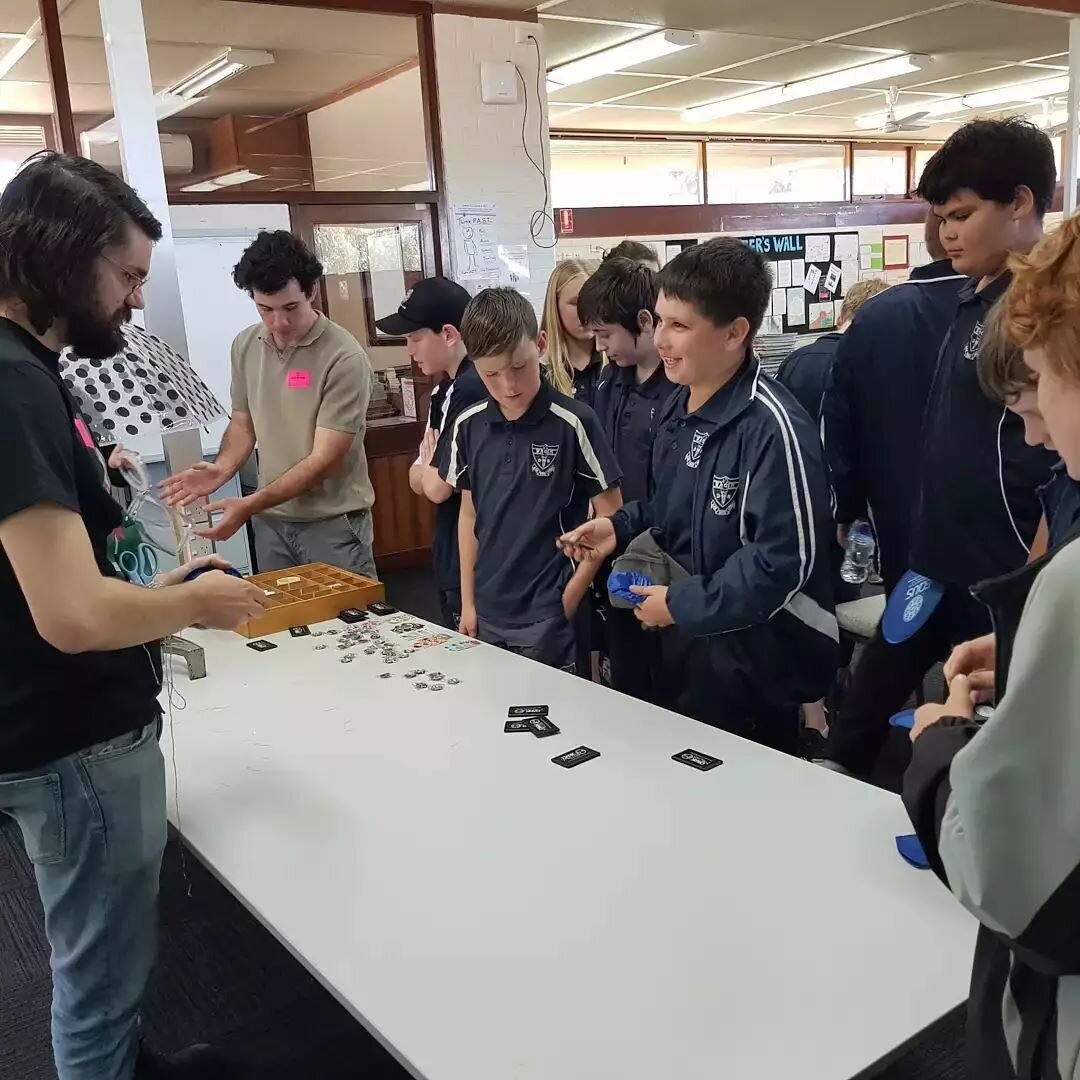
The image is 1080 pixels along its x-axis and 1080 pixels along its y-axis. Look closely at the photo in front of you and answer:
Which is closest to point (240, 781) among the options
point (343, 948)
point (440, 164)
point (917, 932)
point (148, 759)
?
point (148, 759)

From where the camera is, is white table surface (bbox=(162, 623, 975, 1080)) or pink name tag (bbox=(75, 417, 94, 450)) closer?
white table surface (bbox=(162, 623, 975, 1080))

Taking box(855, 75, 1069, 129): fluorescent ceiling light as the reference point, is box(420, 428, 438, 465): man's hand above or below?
below

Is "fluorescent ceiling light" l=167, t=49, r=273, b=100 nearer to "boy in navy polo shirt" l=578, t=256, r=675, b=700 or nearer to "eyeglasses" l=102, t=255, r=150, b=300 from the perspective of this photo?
"boy in navy polo shirt" l=578, t=256, r=675, b=700

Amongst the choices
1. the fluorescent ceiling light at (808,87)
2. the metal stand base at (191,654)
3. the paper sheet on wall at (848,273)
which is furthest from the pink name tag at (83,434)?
the fluorescent ceiling light at (808,87)

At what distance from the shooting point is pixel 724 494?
1.84 m

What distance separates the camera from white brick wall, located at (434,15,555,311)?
15.9 feet

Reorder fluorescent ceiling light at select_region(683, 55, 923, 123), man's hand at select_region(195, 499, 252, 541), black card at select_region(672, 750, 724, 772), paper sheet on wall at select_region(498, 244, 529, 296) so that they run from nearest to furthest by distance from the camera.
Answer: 1. black card at select_region(672, 750, 724, 772)
2. man's hand at select_region(195, 499, 252, 541)
3. paper sheet on wall at select_region(498, 244, 529, 296)
4. fluorescent ceiling light at select_region(683, 55, 923, 123)

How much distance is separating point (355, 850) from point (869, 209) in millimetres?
8033

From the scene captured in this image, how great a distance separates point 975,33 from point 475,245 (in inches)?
143

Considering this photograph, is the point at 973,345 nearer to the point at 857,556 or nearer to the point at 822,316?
the point at 857,556

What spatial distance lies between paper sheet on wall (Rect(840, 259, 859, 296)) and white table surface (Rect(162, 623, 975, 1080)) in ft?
18.8

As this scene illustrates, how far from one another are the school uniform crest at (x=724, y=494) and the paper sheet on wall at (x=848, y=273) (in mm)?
5448

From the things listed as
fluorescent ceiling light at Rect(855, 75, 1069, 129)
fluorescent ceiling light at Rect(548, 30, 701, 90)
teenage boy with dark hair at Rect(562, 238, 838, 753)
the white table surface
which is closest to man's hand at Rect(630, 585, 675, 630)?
teenage boy with dark hair at Rect(562, 238, 838, 753)

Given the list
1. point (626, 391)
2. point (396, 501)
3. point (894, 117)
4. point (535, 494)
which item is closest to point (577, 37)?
point (396, 501)
